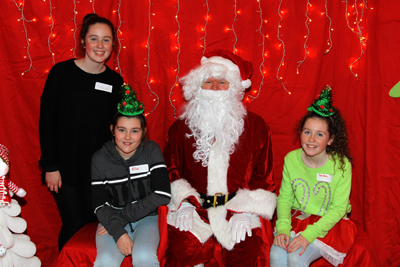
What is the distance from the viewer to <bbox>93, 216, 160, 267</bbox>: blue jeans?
7.14 ft

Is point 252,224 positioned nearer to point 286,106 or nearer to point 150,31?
point 286,106

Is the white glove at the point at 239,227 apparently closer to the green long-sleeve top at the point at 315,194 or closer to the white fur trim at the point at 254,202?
the white fur trim at the point at 254,202

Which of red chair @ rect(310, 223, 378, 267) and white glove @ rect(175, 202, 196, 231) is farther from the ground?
white glove @ rect(175, 202, 196, 231)

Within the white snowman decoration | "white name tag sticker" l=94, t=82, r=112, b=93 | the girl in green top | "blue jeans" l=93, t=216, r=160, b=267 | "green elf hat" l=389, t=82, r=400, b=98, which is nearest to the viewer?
the white snowman decoration

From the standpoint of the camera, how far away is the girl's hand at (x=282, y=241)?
7.60ft

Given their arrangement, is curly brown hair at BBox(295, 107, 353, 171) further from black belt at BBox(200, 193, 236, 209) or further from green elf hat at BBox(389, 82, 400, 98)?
black belt at BBox(200, 193, 236, 209)

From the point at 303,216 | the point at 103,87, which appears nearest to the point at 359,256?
the point at 303,216

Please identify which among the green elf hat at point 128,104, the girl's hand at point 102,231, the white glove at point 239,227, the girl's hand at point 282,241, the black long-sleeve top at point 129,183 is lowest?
the girl's hand at point 282,241

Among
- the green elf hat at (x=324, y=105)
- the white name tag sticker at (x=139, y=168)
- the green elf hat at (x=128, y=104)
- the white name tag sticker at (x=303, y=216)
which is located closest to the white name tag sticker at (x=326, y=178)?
the white name tag sticker at (x=303, y=216)

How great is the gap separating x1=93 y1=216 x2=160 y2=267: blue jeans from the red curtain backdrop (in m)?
1.11

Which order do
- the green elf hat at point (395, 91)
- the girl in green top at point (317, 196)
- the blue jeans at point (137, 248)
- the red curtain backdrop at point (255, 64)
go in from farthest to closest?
the red curtain backdrop at point (255, 64)
the green elf hat at point (395, 91)
the girl in green top at point (317, 196)
the blue jeans at point (137, 248)

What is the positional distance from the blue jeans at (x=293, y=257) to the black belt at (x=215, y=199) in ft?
1.71

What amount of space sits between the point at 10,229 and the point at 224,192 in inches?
60.5

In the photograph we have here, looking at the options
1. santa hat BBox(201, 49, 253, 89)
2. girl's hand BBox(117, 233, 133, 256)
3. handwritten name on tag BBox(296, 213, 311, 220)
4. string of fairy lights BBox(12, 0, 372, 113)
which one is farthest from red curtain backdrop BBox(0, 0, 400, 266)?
girl's hand BBox(117, 233, 133, 256)
